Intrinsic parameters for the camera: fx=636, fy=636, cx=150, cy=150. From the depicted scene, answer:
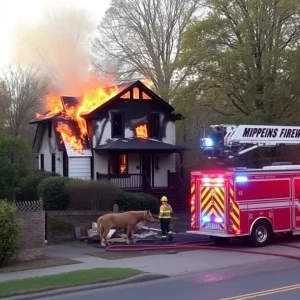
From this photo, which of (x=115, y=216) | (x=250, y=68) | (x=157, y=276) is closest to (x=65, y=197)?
(x=115, y=216)

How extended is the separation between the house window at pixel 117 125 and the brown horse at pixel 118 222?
52.0 feet

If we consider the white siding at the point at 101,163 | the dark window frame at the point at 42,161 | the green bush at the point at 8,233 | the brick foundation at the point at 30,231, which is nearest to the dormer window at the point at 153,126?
the white siding at the point at 101,163

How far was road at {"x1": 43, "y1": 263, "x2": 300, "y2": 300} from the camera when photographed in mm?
11508

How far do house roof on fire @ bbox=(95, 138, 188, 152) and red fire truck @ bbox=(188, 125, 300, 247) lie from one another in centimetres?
1414

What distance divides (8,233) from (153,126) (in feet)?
72.5

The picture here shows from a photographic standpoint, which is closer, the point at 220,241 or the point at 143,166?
the point at 220,241

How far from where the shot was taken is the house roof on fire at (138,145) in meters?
34.4

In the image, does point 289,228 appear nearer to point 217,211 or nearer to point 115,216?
point 217,211

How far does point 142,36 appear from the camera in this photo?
4978cm

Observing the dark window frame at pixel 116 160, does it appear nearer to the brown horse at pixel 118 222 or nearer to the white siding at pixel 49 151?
the white siding at pixel 49 151

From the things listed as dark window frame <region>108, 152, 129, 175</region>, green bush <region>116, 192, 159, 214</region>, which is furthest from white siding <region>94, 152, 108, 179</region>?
green bush <region>116, 192, 159, 214</region>

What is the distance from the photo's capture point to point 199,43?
28.5m

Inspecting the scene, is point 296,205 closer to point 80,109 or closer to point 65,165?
point 65,165

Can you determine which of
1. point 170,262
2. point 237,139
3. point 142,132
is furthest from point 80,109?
point 170,262
